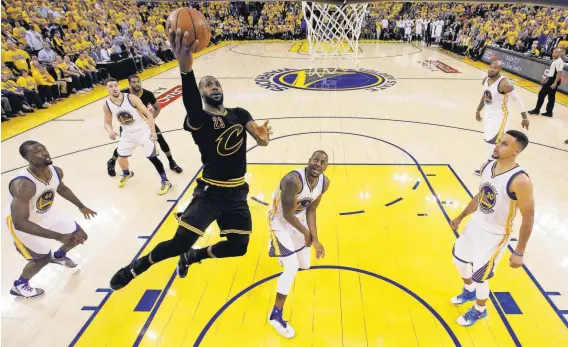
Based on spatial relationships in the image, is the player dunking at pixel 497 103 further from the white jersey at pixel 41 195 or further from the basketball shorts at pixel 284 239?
the white jersey at pixel 41 195

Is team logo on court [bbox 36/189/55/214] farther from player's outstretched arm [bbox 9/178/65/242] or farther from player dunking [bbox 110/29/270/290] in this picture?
player dunking [bbox 110/29/270/290]

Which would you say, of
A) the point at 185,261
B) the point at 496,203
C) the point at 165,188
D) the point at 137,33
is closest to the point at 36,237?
the point at 185,261

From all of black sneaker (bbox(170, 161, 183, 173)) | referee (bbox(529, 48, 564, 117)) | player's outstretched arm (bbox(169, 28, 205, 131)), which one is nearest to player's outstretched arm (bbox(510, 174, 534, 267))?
player's outstretched arm (bbox(169, 28, 205, 131))

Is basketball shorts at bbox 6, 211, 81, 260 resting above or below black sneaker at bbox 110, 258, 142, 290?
above

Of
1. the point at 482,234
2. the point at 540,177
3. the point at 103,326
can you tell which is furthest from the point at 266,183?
the point at 540,177

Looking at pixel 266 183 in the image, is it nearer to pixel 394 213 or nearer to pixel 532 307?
pixel 394 213

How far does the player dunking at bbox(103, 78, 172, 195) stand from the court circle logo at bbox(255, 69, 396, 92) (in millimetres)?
6877

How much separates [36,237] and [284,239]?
2480 millimetres

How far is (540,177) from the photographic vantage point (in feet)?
19.5

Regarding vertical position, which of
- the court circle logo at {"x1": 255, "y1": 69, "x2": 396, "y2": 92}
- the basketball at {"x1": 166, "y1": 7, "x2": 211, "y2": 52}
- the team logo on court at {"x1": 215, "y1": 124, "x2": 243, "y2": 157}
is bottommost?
the court circle logo at {"x1": 255, "y1": 69, "x2": 396, "y2": 92}

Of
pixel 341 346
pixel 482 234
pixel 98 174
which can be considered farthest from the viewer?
pixel 98 174

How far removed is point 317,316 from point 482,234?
1.60 metres

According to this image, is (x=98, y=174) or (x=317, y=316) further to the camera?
(x=98, y=174)

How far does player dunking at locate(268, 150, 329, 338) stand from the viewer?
288 cm
